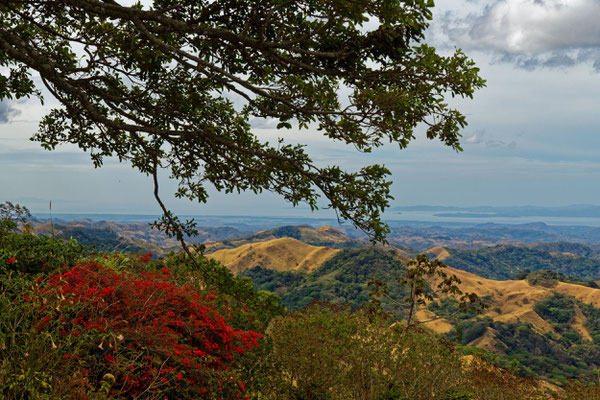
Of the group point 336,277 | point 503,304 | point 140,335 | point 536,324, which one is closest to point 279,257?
point 336,277

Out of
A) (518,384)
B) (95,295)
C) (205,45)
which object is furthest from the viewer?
(518,384)

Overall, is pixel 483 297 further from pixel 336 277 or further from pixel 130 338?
pixel 130 338

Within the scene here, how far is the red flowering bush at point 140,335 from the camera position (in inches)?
170

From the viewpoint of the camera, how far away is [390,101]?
5.88m

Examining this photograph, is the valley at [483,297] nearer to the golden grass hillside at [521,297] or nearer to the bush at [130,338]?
the golden grass hillside at [521,297]

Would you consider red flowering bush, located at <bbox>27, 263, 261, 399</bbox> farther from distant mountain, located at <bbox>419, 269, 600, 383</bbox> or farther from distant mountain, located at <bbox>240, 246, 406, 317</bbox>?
distant mountain, located at <bbox>240, 246, 406, 317</bbox>

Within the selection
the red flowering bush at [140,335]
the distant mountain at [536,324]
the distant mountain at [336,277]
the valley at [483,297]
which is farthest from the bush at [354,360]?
the distant mountain at [336,277]

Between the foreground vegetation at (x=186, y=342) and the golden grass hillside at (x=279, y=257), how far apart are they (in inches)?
3974

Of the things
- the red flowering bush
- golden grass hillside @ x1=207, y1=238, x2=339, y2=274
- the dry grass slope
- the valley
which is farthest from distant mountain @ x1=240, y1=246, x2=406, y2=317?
the red flowering bush

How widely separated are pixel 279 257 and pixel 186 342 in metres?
113

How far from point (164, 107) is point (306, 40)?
3.38 meters

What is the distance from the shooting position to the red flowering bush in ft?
14.1

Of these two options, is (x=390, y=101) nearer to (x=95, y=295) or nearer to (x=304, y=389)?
(x=95, y=295)

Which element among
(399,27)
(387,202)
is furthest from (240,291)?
(399,27)
